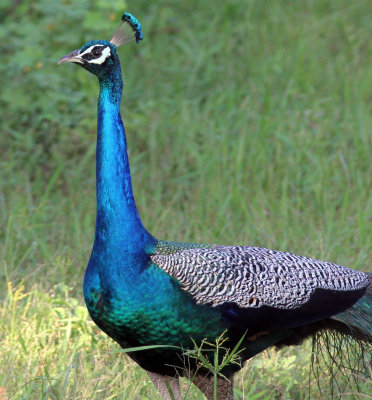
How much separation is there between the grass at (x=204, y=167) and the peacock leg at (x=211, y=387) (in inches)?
10.3

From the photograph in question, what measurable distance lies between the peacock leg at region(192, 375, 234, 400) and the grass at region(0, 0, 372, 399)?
0.26 meters

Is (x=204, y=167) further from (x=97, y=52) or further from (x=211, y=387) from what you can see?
(x=211, y=387)

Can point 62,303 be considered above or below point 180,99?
below

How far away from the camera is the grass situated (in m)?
3.85

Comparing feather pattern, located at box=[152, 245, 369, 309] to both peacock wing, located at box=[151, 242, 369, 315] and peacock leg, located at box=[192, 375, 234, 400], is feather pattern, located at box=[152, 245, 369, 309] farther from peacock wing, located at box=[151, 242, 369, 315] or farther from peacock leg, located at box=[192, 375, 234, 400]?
peacock leg, located at box=[192, 375, 234, 400]

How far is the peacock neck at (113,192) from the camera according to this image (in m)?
3.17

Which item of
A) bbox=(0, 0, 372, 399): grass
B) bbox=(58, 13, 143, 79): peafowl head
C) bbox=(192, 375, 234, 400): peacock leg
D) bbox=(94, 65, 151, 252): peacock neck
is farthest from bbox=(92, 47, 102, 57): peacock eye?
bbox=(192, 375, 234, 400): peacock leg

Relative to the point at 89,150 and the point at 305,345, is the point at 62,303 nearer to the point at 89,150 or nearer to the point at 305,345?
the point at 305,345

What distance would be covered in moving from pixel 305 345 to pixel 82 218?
1.62m

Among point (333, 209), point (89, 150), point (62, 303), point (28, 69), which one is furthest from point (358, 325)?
point (28, 69)

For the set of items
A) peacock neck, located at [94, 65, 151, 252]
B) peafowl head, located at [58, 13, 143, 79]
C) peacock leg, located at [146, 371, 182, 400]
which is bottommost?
peacock leg, located at [146, 371, 182, 400]

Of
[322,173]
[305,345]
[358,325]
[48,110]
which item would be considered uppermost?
[48,110]

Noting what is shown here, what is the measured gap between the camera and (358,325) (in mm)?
3414

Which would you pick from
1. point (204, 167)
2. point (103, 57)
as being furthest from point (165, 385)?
point (204, 167)
